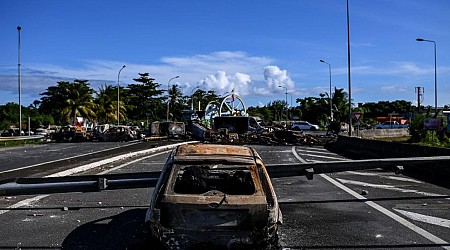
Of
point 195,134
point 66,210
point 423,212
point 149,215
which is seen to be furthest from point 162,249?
point 195,134

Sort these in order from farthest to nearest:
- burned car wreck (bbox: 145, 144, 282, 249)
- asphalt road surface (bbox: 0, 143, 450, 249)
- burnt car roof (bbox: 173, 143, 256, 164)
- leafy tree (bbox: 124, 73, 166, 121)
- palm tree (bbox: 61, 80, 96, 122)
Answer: leafy tree (bbox: 124, 73, 166, 121) < palm tree (bbox: 61, 80, 96, 122) < asphalt road surface (bbox: 0, 143, 450, 249) < burnt car roof (bbox: 173, 143, 256, 164) < burned car wreck (bbox: 145, 144, 282, 249)

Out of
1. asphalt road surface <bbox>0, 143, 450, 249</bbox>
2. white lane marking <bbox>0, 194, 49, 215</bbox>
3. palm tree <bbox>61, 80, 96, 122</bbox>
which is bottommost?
white lane marking <bbox>0, 194, 49, 215</bbox>

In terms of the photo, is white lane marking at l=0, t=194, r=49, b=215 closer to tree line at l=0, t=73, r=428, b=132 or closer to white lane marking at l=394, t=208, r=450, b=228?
white lane marking at l=394, t=208, r=450, b=228

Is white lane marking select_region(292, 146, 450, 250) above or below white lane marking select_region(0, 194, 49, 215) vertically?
above

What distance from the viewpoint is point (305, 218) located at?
9094mm

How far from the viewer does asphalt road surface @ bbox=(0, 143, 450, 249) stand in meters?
7.29

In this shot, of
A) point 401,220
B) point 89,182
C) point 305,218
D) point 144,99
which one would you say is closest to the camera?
point 401,220

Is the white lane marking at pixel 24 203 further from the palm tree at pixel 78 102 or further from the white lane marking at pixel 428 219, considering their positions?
the palm tree at pixel 78 102

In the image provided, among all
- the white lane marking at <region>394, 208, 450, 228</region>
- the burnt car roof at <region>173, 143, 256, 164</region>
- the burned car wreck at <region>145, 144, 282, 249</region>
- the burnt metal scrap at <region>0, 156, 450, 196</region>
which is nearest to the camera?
the burned car wreck at <region>145, 144, 282, 249</region>

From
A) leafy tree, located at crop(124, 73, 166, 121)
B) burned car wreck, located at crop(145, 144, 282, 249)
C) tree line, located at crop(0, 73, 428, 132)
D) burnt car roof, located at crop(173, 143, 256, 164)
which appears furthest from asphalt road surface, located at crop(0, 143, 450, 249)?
leafy tree, located at crop(124, 73, 166, 121)

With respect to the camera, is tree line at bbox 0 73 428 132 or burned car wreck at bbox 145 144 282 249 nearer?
burned car wreck at bbox 145 144 282 249

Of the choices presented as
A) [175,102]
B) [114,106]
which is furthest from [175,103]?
[114,106]

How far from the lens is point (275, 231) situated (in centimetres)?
567

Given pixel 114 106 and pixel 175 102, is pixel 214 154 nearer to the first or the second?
pixel 114 106
